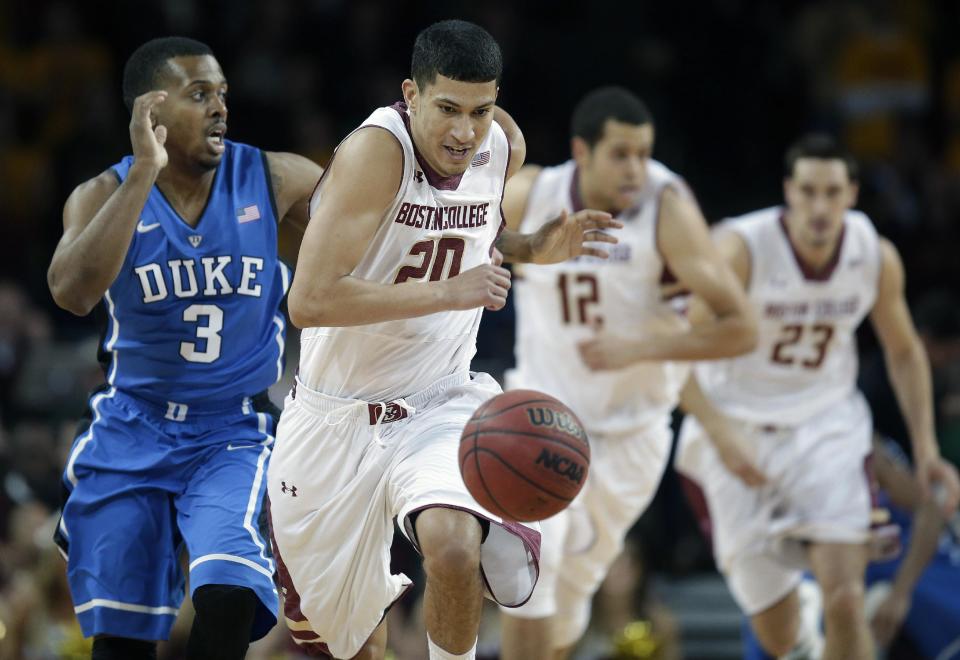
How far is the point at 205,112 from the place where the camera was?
545 centimetres

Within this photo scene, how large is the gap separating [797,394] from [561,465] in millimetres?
2995

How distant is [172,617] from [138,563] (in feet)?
0.76

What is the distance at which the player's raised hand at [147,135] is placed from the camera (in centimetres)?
507

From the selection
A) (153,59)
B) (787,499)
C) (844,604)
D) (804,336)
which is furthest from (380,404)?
(804,336)

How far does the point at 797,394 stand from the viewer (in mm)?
7375

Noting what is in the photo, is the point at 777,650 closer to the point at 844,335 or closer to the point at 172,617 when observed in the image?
the point at 844,335

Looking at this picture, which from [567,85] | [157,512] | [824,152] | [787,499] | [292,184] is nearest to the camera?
[157,512]

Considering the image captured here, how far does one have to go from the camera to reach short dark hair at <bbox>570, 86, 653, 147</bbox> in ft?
22.7

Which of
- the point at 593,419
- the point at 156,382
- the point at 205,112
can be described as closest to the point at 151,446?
the point at 156,382

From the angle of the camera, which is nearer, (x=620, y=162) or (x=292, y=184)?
(x=292, y=184)

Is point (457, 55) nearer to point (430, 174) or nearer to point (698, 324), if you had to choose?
point (430, 174)

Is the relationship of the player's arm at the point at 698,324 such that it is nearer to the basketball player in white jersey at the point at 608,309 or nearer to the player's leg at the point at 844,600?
the basketball player in white jersey at the point at 608,309

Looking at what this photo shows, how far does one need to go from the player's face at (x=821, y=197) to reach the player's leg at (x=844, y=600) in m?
1.54

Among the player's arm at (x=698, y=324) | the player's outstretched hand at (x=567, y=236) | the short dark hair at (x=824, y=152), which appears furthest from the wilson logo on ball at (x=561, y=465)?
the short dark hair at (x=824, y=152)
